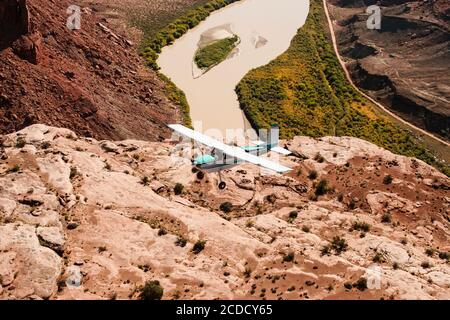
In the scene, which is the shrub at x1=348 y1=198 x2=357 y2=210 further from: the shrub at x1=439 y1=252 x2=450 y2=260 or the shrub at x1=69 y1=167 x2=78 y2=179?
the shrub at x1=69 y1=167 x2=78 y2=179

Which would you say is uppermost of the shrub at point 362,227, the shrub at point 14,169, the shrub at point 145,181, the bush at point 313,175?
the shrub at point 14,169

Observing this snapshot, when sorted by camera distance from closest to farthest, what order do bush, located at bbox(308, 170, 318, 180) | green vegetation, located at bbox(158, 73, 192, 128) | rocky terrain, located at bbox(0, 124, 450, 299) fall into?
rocky terrain, located at bbox(0, 124, 450, 299) < bush, located at bbox(308, 170, 318, 180) < green vegetation, located at bbox(158, 73, 192, 128)

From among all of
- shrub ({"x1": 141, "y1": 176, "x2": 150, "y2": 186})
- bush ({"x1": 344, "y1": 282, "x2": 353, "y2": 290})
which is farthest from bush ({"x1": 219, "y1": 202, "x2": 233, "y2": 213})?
bush ({"x1": 344, "y1": 282, "x2": 353, "y2": 290})

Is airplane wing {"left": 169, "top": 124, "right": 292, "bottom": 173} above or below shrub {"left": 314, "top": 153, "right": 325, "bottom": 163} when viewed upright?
above

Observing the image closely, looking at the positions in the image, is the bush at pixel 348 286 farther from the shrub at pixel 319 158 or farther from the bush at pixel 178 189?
the shrub at pixel 319 158

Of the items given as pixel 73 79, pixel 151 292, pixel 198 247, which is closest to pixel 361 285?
pixel 198 247

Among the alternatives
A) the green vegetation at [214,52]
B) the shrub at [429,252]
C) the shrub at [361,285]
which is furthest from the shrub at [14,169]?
the green vegetation at [214,52]

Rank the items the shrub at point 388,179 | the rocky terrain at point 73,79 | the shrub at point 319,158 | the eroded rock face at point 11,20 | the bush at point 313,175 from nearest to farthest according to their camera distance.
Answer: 1. the shrub at point 388,179
2. the bush at point 313,175
3. the rocky terrain at point 73,79
4. the shrub at point 319,158
5. the eroded rock face at point 11,20
